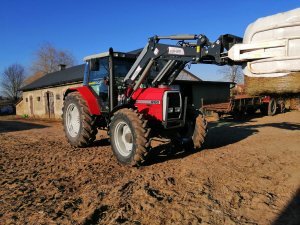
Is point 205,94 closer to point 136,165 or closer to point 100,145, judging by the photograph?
point 100,145

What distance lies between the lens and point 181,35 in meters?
6.14

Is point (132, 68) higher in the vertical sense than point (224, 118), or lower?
higher

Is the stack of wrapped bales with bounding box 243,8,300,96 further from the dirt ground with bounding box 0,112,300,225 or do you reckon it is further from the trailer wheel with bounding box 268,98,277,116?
the trailer wheel with bounding box 268,98,277,116

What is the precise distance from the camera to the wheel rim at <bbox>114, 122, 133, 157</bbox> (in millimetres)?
6516

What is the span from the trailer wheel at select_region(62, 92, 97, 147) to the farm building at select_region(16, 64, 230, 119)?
37.5 ft

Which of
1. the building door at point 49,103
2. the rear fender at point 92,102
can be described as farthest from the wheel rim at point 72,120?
the building door at point 49,103

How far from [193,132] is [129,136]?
167 cm

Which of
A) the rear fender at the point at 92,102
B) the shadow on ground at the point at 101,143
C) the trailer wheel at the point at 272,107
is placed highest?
the rear fender at the point at 92,102

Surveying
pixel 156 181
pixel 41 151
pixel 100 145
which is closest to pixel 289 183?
pixel 156 181

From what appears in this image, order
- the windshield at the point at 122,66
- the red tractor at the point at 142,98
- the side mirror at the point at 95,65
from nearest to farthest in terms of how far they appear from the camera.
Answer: the red tractor at the point at 142,98 < the side mirror at the point at 95,65 < the windshield at the point at 122,66

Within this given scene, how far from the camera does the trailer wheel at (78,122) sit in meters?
7.67

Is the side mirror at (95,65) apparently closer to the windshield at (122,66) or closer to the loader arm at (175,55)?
the windshield at (122,66)

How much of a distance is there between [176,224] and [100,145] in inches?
213

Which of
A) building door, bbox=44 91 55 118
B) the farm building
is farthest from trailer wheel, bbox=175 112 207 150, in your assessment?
building door, bbox=44 91 55 118
